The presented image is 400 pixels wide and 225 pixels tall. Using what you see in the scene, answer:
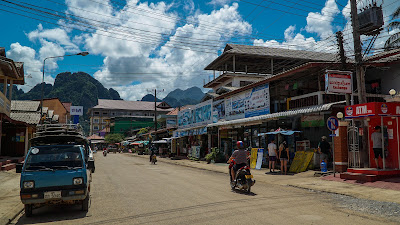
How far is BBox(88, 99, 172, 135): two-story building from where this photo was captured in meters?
119

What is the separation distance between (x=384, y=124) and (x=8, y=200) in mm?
14393

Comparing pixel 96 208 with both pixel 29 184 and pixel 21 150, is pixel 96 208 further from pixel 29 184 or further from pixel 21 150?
pixel 21 150

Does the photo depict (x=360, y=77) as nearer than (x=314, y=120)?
Yes

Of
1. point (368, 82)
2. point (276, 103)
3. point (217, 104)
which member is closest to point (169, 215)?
point (276, 103)

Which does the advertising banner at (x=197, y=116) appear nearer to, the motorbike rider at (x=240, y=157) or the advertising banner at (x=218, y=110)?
the advertising banner at (x=218, y=110)

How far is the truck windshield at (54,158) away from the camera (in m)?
7.70

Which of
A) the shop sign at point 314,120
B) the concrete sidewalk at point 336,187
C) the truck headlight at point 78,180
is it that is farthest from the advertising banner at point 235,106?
the truck headlight at point 78,180

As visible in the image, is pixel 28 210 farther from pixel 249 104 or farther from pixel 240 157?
pixel 249 104

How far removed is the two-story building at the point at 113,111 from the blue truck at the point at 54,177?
10782cm

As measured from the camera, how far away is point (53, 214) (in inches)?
296

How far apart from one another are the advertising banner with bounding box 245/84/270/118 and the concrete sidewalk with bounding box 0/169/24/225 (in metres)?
15.4

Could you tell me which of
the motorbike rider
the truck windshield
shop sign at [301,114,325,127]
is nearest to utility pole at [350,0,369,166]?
shop sign at [301,114,325,127]

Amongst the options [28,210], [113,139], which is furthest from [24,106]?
[113,139]

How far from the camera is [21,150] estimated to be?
2570 centimetres
